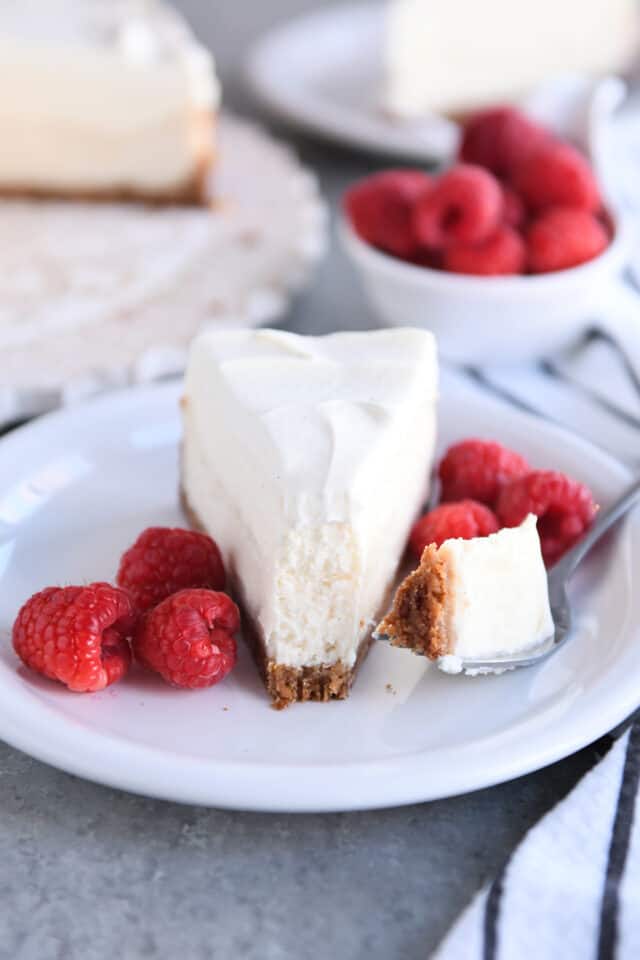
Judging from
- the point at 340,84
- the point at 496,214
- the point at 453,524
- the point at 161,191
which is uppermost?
the point at 496,214

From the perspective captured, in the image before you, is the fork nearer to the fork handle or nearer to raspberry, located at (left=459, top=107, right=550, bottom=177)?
the fork handle

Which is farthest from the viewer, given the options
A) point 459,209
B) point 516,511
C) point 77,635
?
point 459,209

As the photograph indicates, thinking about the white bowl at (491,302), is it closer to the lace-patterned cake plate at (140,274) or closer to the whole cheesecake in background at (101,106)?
the lace-patterned cake plate at (140,274)

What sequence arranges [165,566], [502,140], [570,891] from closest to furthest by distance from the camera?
[570,891] → [165,566] → [502,140]

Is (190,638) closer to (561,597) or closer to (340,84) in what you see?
(561,597)

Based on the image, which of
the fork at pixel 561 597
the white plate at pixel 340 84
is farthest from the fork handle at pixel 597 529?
the white plate at pixel 340 84

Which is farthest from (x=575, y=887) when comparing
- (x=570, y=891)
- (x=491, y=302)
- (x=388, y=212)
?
(x=388, y=212)
